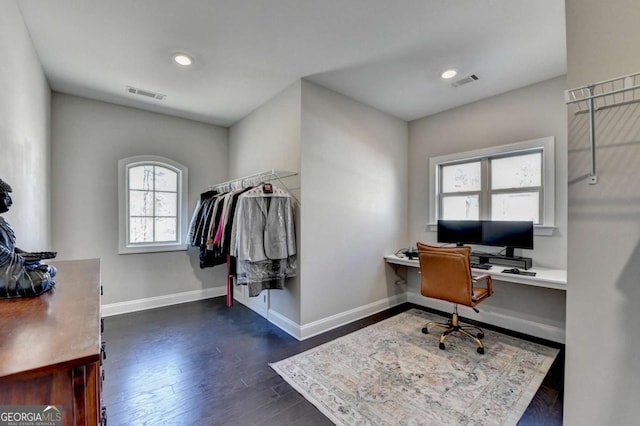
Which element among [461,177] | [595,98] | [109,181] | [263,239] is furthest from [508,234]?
[109,181]

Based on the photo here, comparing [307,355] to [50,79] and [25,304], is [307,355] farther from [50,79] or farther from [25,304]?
[50,79]

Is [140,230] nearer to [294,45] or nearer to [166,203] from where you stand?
[166,203]

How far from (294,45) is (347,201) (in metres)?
1.80

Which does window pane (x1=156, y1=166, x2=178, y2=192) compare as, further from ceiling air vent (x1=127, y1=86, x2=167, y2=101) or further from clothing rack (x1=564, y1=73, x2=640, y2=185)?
clothing rack (x1=564, y1=73, x2=640, y2=185)

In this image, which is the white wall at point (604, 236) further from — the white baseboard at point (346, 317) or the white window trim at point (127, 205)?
the white window trim at point (127, 205)

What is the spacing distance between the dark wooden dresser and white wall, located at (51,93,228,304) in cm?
313

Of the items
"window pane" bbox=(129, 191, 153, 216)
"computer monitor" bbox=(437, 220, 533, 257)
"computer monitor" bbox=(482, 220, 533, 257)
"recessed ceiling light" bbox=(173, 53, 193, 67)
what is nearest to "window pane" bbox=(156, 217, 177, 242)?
"window pane" bbox=(129, 191, 153, 216)

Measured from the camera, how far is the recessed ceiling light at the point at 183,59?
2617 millimetres

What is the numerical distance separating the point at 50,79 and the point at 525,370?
219 inches

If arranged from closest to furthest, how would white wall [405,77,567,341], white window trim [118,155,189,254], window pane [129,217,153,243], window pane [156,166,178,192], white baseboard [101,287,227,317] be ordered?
white wall [405,77,567,341]
white baseboard [101,287,227,317]
white window trim [118,155,189,254]
window pane [129,217,153,243]
window pane [156,166,178,192]

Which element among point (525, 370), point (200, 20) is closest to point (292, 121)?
point (200, 20)

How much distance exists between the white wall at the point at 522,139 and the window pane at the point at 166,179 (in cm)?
385

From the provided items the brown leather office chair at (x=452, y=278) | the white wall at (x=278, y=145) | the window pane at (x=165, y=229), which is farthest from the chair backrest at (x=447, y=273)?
the window pane at (x=165, y=229)

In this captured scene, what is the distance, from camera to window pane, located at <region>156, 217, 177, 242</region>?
13.6ft
